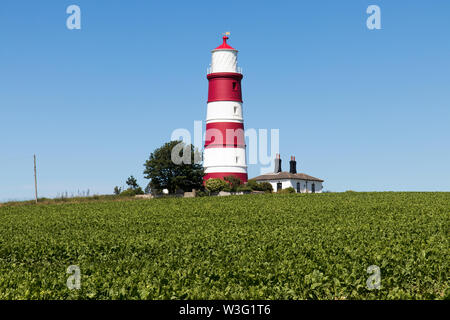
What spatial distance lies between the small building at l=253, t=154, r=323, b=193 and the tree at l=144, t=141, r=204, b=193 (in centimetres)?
1579

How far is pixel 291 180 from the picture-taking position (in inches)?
2948

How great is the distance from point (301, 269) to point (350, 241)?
5828 millimetres

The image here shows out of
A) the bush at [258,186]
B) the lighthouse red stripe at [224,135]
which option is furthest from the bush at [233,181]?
the lighthouse red stripe at [224,135]

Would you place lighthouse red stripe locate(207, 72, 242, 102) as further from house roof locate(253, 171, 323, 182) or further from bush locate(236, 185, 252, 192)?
house roof locate(253, 171, 323, 182)

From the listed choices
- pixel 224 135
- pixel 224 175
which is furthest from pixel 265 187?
pixel 224 135

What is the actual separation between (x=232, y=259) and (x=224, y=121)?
143 ft

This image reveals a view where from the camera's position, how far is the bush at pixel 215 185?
58.8m

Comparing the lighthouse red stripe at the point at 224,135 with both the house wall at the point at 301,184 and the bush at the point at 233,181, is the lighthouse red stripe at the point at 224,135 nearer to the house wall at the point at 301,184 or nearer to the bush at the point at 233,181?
the bush at the point at 233,181

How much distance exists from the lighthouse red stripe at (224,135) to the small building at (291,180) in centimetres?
1674

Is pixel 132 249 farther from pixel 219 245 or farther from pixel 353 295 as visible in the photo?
pixel 353 295

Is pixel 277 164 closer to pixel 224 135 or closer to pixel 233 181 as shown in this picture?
pixel 233 181
